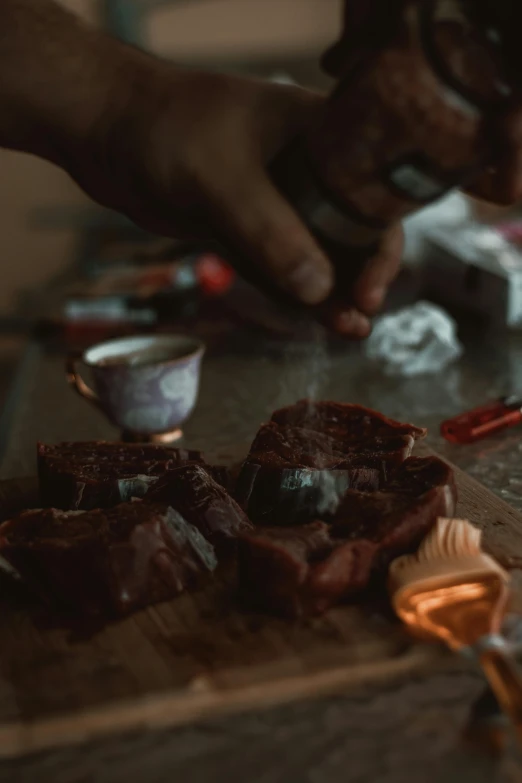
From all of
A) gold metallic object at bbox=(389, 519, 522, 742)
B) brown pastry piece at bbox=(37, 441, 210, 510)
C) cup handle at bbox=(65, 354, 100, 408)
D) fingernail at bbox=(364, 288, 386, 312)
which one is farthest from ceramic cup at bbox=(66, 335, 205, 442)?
gold metallic object at bbox=(389, 519, 522, 742)

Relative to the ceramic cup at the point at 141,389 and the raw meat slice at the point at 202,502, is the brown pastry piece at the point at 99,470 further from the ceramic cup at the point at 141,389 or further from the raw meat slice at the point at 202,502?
the ceramic cup at the point at 141,389

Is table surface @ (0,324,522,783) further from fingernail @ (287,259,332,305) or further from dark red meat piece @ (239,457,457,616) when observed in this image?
fingernail @ (287,259,332,305)

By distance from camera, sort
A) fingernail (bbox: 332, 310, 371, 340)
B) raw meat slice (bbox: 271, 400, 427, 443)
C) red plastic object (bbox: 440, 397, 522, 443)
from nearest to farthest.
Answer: fingernail (bbox: 332, 310, 371, 340) < raw meat slice (bbox: 271, 400, 427, 443) < red plastic object (bbox: 440, 397, 522, 443)

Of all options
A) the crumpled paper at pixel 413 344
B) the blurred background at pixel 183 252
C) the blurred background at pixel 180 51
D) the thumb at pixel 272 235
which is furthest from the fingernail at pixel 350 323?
the blurred background at pixel 180 51

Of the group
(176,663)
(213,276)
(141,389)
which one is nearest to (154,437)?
(141,389)

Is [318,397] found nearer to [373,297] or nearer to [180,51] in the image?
[373,297]

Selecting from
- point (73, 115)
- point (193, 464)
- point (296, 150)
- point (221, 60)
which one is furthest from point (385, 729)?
point (221, 60)
